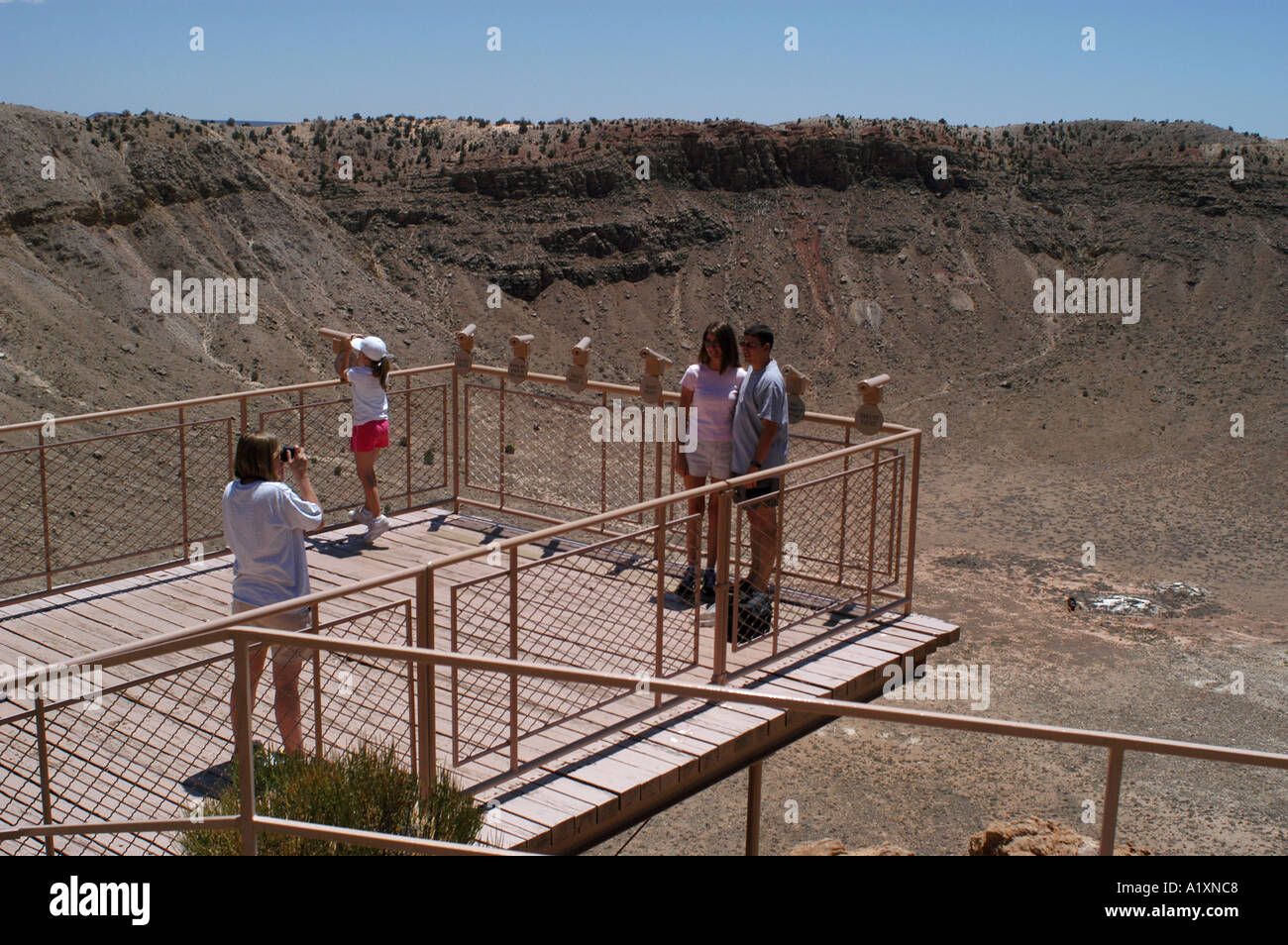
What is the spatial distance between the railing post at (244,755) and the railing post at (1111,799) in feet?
9.44

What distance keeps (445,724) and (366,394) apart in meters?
3.57

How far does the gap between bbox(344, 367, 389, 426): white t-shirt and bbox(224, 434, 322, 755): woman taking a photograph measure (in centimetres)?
344

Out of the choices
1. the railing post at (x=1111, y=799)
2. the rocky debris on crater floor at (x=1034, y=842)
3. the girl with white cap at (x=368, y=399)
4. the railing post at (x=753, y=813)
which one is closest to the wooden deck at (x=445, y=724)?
the girl with white cap at (x=368, y=399)

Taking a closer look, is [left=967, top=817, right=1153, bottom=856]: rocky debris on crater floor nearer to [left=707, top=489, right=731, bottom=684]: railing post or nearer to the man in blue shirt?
the man in blue shirt

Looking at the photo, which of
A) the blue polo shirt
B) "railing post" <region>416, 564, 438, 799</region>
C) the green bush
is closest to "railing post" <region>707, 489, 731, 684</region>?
the blue polo shirt

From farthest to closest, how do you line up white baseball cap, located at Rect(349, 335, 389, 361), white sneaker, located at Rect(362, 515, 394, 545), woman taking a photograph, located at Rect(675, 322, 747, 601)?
white sneaker, located at Rect(362, 515, 394, 545) → white baseball cap, located at Rect(349, 335, 389, 361) → woman taking a photograph, located at Rect(675, 322, 747, 601)

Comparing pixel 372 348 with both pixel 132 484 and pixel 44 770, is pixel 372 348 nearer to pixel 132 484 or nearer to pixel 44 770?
pixel 44 770

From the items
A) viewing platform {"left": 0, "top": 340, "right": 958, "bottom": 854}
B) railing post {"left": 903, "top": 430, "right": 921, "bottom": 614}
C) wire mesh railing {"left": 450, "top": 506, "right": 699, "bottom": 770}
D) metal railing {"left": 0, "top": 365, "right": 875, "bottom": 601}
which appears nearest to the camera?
viewing platform {"left": 0, "top": 340, "right": 958, "bottom": 854}

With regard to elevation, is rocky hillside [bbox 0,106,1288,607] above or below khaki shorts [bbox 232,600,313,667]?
above

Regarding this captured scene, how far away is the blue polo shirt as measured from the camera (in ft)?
25.3

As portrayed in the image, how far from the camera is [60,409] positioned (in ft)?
64.3
